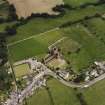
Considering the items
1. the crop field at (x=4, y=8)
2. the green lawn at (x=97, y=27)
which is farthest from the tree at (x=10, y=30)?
the green lawn at (x=97, y=27)

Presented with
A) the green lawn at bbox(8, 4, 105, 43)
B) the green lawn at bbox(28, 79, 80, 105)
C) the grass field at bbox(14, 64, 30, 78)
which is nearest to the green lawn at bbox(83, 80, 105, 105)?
the green lawn at bbox(28, 79, 80, 105)

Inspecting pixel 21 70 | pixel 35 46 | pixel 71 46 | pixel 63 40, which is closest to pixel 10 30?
pixel 35 46

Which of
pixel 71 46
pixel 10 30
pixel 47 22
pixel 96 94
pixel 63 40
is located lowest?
pixel 10 30

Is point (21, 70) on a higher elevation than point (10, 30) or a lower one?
higher

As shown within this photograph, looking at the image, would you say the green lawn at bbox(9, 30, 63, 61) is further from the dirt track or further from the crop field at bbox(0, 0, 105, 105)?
the dirt track

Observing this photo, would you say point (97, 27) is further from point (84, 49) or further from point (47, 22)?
point (47, 22)

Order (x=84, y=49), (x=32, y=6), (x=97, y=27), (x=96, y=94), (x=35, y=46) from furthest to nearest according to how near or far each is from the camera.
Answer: (x=32, y=6) → (x=97, y=27) → (x=35, y=46) → (x=84, y=49) → (x=96, y=94)
